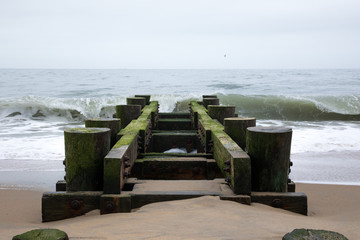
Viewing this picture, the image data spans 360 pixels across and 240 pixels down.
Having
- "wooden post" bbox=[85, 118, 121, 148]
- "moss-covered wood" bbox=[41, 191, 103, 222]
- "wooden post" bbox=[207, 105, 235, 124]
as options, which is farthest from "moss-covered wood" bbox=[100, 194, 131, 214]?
"wooden post" bbox=[207, 105, 235, 124]

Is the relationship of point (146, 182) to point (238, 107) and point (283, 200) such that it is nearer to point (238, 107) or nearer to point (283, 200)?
point (283, 200)

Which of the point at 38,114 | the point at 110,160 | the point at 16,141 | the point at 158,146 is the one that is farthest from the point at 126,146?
the point at 38,114

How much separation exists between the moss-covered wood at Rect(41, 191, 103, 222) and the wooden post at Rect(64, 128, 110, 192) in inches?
6.7

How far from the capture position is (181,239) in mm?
2361

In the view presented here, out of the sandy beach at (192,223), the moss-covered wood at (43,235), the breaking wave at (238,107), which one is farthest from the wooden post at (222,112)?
the breaking wave at (238,107)

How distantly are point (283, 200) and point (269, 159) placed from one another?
40 centimetres

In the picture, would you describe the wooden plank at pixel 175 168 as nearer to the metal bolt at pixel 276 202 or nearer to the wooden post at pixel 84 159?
the wooden post at pixel 84 159

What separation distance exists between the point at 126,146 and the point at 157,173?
2.59 ft

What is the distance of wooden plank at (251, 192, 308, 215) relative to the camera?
334 cm

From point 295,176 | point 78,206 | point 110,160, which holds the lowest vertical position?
point 295,176

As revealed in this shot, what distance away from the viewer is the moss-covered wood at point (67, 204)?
3311 millimetres

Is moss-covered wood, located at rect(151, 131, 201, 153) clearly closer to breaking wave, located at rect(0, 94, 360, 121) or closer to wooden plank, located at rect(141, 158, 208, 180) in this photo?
wooden plank, located at rect(141, 158, 208, 180)

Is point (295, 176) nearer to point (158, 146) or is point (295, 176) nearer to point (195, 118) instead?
point (195, 118)

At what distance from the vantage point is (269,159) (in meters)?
3.42
